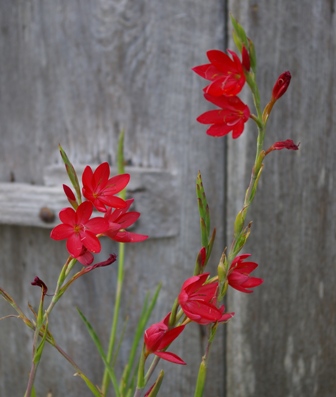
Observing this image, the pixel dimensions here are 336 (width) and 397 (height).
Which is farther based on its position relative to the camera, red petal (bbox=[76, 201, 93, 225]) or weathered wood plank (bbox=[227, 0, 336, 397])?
weathered wood plank (bbox=[227, 0, 336, 397])

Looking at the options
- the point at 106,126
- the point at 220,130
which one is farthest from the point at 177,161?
the point at 220,130

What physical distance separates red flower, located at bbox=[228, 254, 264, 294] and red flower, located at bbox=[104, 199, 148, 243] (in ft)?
0.22

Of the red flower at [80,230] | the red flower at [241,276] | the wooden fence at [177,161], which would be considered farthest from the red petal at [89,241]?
the wooden fence at [177,161]

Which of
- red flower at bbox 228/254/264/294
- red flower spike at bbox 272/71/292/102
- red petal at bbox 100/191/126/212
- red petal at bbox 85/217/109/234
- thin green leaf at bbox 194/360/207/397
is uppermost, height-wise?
red flower spike at bbox 272/71/292/102

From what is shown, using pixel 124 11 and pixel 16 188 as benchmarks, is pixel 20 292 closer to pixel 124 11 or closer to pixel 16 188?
pixel 16 188

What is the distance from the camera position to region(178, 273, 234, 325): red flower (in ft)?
1.43

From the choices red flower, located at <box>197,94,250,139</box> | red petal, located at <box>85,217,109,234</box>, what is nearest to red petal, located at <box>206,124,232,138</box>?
red flower, located at <box>197,94,250,139</box>

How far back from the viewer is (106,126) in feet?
4.61

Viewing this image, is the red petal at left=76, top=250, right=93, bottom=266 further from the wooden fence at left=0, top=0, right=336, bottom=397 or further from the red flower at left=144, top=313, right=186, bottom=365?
the wooden fence at left=0, top=0, right=336, bottom=397

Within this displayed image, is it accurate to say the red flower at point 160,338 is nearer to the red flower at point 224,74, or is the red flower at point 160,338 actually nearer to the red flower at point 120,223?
the red flower at point 120,223

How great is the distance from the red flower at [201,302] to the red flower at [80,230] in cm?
7

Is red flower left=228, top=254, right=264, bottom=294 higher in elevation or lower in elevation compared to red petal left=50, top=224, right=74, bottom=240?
lower

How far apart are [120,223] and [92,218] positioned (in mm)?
36

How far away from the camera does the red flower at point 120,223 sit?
48 cm
